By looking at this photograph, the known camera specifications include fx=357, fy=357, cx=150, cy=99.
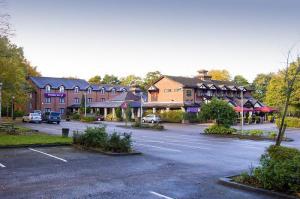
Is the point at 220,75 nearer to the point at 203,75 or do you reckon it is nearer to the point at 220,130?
the point at 203,75

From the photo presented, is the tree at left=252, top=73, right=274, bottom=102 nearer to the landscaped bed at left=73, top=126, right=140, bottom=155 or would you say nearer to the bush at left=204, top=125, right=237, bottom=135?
the bush at left=204, top=125, right=237, bottom=135

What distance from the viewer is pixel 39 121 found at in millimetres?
57156

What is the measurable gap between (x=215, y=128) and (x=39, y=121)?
32225 mm

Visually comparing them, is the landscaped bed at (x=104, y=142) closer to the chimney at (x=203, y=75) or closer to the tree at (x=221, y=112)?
the tree at (x=221, y=112)

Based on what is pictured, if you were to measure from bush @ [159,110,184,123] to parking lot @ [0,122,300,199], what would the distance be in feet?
141

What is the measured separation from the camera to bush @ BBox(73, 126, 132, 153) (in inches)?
728

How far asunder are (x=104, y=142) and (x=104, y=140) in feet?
0.64

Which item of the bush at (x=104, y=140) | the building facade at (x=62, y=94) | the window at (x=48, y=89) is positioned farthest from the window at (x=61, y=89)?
the bush at (x=104, y=140)

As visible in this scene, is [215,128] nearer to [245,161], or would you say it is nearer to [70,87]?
[245,161]

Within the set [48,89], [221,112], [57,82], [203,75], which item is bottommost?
[221,112]

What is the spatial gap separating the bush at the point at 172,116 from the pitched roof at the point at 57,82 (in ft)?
115

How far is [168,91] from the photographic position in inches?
2862

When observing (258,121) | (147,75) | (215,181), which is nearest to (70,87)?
(147,75)

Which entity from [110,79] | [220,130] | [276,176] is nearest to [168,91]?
[220,130]
